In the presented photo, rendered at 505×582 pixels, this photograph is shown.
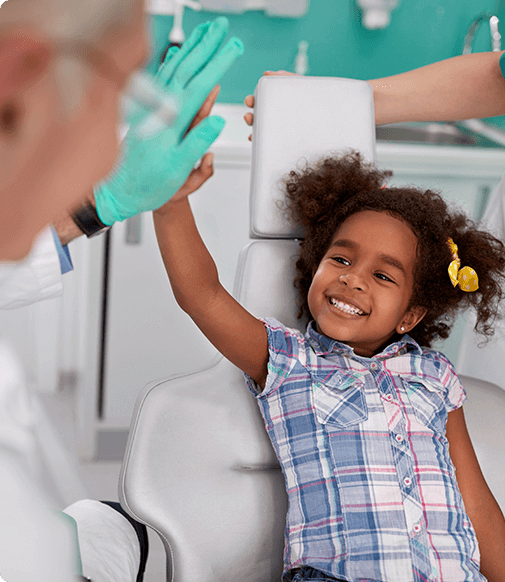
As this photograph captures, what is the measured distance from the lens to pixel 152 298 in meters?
1.77

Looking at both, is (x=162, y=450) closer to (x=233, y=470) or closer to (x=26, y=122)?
(x=233, y=470)

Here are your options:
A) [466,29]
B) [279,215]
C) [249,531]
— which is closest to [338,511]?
[249,531]

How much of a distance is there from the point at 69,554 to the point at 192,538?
1.37ft

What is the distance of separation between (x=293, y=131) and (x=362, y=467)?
0.61 metres

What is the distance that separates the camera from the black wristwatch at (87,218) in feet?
2.44

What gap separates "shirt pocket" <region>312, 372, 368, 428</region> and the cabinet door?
2.68ft

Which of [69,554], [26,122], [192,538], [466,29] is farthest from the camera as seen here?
[466,29]

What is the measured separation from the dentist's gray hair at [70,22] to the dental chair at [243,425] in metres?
0.76

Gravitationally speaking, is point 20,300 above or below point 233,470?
above

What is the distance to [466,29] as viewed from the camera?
2375mm

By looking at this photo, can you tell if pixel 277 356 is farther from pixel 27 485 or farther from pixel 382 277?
pixel 27 485

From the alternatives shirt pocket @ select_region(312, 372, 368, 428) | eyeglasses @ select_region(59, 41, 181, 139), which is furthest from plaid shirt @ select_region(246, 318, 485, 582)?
eyeglasses @ select_region(59, 41, 181, 139)

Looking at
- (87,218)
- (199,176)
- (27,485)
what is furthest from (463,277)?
(27,485)

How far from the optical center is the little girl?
3.04 feet
